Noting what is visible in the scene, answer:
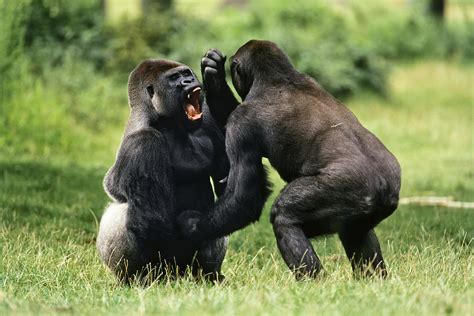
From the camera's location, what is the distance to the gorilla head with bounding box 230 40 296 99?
18.1ft

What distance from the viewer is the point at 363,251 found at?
5.50 m

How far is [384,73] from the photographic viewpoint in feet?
52.5

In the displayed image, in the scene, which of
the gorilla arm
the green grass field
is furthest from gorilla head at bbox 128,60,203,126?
the green grass field

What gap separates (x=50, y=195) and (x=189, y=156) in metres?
3.23

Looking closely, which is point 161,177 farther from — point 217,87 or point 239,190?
point 217,87

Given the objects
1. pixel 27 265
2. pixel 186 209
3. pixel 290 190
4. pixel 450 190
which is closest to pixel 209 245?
pixel 186 209

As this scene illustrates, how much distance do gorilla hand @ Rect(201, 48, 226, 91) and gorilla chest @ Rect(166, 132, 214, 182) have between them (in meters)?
0.32

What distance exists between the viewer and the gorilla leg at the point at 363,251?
5.45 metres

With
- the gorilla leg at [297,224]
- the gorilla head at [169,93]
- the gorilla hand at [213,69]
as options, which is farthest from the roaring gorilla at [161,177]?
the gorilla leg at [297,224]

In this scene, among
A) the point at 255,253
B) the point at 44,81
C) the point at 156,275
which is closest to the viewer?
the point at 156,275

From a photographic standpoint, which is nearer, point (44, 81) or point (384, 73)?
point (44, 81)

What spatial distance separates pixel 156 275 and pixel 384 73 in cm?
1104

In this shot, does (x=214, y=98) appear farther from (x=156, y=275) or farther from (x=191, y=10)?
(x=191, y=10)

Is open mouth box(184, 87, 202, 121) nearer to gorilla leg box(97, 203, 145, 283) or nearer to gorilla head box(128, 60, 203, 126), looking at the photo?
gorilla head box(128, 60, 203, 126)
